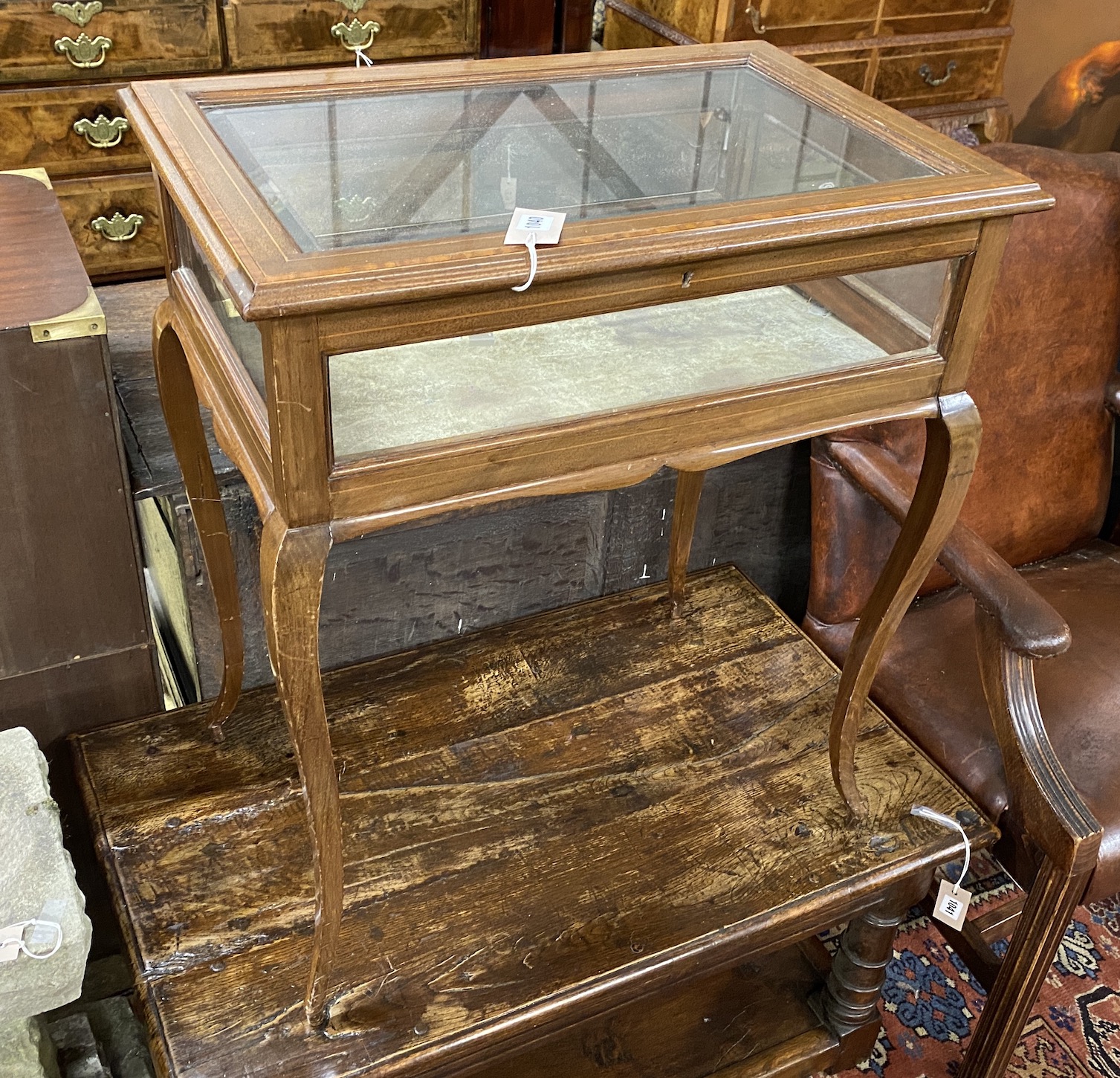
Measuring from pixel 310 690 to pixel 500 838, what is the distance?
0.51m

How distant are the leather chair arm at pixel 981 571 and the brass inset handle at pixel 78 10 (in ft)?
6.04

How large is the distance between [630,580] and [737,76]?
0.88 m

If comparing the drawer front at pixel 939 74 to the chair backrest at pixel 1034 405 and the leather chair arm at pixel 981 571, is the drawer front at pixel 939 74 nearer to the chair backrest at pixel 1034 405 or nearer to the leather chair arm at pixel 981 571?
the chair backrest at pixel 1034 405

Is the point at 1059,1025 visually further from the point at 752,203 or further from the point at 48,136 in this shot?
the point at 48,136

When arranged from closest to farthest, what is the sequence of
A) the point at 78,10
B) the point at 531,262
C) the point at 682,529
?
the point at 531,262
the point at 682,529
the point at 78,10

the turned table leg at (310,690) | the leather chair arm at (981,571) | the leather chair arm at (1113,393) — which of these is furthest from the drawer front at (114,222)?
the leather chair arm at (1113,393)

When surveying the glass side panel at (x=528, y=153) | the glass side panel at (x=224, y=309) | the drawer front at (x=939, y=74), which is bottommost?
the drawer front at (x=939, y=74)

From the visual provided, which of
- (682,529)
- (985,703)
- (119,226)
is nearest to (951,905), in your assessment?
(985,703)

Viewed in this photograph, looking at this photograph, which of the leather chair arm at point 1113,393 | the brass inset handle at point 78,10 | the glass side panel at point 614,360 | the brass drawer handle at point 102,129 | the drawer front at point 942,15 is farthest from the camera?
the drawer front at point 942,15

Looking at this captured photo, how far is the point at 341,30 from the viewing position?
2686 millimetres

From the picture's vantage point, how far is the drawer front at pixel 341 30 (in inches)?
103

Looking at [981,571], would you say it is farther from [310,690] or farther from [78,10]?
[78,10]

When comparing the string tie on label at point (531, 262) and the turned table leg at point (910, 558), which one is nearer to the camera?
the string tie on label at point (531, 262)

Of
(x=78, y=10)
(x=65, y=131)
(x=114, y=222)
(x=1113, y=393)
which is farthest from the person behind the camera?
(x=114, y=222)
